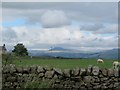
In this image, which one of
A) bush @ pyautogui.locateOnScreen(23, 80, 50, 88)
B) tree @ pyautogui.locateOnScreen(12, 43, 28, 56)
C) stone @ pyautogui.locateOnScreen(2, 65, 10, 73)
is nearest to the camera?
bush @ pyautogui.locateOnScreen(23, 80, 50, 88)

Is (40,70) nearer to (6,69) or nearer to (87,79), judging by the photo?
(6,69)

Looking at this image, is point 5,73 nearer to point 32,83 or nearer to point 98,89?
point 32,83

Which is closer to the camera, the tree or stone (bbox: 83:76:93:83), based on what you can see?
stone (bbox: 83:76:93:83)

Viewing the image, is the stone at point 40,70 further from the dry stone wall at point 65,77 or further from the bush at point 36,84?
the bush at point 36,84

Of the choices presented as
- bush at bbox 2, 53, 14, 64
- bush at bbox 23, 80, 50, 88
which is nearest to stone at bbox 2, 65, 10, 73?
bush at bbox 2, 53, 14, 64

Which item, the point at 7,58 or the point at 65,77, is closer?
the point at 65,77

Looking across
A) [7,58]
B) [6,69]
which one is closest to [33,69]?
[6,69]

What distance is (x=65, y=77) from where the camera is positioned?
1619 cm

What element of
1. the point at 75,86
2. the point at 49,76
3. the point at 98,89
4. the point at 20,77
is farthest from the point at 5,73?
the point at 98,89

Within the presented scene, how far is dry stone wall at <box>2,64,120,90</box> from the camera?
16.0 m

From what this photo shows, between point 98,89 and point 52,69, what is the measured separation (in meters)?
2.21

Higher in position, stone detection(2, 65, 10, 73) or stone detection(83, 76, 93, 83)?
stone detection(2, 65, 10, 73)

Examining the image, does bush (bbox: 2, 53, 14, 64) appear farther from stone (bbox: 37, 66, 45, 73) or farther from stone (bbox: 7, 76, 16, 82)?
stone (bbox: 37, 66, 45, 73)

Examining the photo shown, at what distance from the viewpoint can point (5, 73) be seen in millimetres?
16109
